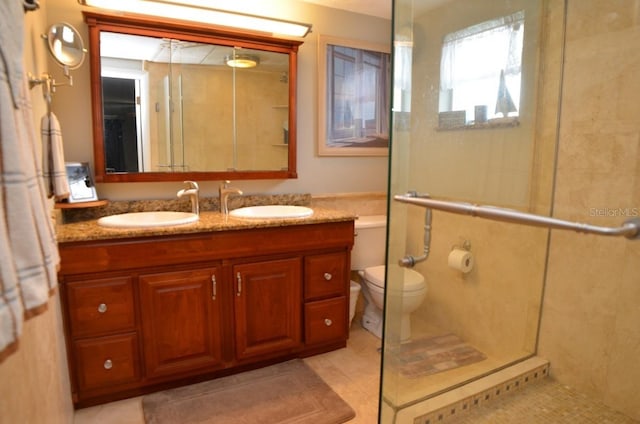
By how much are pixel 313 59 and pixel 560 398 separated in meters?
2.31

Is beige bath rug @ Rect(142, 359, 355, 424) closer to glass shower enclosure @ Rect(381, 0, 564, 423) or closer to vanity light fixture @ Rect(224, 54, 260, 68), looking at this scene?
glass shower enclosure @ Rect(381, 0, 564, 423)

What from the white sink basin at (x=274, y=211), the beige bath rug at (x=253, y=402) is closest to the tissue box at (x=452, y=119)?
the white sink basin at (x=274, y=211)

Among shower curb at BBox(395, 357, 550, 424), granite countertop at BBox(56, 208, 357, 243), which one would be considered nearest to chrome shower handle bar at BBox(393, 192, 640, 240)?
shower curb at BBox(395, 357, 550, 424)

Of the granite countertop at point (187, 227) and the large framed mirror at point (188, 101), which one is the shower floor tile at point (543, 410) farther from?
the large framed mirror at point (188, 101)

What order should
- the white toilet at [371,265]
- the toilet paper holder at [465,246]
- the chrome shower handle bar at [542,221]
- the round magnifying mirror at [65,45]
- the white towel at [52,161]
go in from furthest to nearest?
the white toilet at [371,265]
the toilet paper holder at [465,246]
the round magnifying mirror at [65,45]
the white towel at [52,161]
the chrome shower handle bar at [542,221]

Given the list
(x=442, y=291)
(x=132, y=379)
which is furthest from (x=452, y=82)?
(x=132, y=379)

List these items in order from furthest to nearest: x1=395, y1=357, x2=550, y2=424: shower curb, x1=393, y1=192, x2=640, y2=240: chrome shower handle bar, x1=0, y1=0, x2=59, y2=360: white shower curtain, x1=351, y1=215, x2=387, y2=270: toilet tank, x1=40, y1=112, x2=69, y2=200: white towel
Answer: x1=351, y1=215, x2=387, y2=270: toilet tank < x1=395, y1=357, x2=550, y2=424: shower curb < x1=40, y1=112, x2=69, y2=200: white towel < x1=393, y1=192, x2=640, y2=240: chrome shower handle bar < x1=0, y1=0, x2=59, y2=360: white shower curtain

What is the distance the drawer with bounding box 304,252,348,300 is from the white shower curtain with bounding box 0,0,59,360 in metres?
1.61

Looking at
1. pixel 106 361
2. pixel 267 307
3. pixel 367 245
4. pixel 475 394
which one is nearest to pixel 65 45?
pixel 106 361

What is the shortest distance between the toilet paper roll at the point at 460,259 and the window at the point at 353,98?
4.09 feet

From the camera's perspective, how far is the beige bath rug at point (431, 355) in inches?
61.5

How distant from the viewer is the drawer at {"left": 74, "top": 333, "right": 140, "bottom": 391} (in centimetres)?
175

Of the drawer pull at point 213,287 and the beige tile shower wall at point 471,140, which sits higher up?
the beige tile shower wall at point 471,140

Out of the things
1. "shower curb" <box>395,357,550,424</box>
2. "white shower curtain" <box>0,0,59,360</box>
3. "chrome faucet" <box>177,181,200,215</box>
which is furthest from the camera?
"chrome faucet" <box>177,181,200,215</box>
